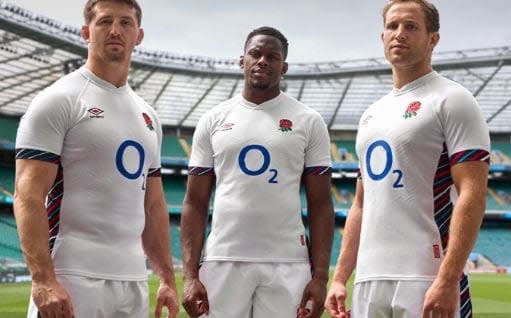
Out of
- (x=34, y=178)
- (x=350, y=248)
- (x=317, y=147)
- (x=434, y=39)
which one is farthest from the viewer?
(x=317, y=147)

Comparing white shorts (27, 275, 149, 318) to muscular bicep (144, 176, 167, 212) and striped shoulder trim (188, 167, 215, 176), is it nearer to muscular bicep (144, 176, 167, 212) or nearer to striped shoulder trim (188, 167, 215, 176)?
muscular bicep (144, 176, 167, 212)

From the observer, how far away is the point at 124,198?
326 cm

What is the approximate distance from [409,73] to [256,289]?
1512 mm

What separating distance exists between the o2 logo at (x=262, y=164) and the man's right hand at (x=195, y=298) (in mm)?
713

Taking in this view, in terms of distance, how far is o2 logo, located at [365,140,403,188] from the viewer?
129 inches

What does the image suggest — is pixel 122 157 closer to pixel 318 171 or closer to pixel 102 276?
pixel 102 276

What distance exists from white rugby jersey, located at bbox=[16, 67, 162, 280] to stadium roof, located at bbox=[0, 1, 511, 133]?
25.5 m

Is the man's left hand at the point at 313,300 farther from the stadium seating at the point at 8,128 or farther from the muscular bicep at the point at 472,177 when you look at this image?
the stadium seating at the point at 8,128

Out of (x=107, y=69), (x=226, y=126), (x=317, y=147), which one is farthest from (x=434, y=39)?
(x=107, y=69)

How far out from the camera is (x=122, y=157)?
3250 millimetres

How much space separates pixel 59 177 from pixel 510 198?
133 ft

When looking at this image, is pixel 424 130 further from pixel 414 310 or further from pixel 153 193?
pixel 153 193

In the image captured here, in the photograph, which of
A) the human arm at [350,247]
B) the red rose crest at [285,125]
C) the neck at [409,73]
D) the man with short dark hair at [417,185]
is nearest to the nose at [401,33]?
the man with short dark hair at [417,185]

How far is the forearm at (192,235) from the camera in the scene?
3811mm
